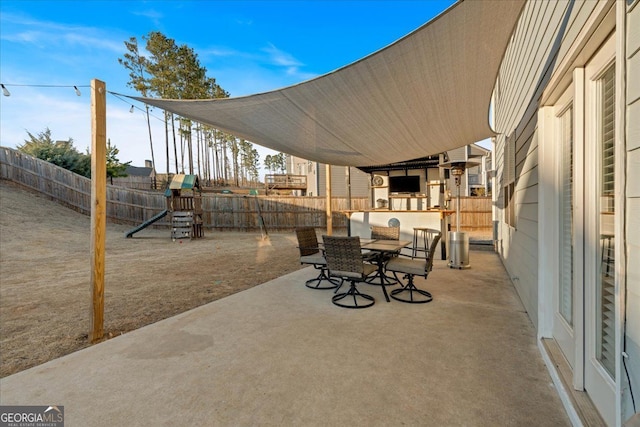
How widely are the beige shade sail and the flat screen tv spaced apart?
4.31m

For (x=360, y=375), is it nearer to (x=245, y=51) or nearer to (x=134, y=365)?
(x=134, y=365)

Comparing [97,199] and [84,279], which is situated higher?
[97,199]

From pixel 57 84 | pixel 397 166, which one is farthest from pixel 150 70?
pixel 57 84

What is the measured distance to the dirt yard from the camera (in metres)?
2.92

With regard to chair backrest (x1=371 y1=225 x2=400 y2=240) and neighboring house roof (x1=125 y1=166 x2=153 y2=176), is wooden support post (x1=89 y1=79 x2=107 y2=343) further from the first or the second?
neighboring house roof (x1=125 y1=166 x2=153 y2=176)

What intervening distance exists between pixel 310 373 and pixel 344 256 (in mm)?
1628

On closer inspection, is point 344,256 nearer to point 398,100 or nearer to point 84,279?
point 398,100

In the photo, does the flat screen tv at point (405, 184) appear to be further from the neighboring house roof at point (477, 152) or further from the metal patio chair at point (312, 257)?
the metal patio chair at point (312, 257)

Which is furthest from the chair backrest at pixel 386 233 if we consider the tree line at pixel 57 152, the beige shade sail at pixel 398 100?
the tree line at pixel 57 152

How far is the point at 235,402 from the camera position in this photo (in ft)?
5.57

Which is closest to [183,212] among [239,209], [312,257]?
[239,209]

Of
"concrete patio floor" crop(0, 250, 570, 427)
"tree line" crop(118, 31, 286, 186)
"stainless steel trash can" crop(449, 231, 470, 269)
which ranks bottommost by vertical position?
"concrete patio floor" crop(0, 250, 570, 427)

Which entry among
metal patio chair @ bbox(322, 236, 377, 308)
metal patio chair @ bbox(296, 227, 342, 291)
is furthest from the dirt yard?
metal patio chair @ bbox(322, 236, 377, 308)

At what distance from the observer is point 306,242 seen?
463 centimetres
